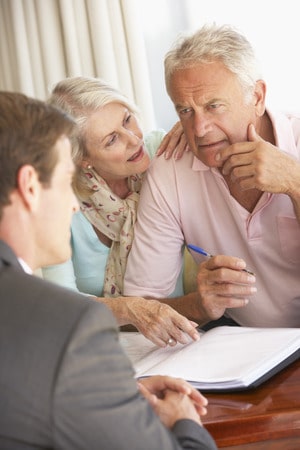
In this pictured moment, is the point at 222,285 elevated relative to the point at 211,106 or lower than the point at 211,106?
lower

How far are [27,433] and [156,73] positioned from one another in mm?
2574

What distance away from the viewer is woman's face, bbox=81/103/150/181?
2.17 meters

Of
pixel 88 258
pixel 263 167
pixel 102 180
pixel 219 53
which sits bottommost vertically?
A: pixel 88 258

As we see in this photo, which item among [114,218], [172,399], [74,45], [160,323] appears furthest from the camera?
[74,45]

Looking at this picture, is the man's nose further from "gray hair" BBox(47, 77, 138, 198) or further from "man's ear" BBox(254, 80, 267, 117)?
"gray hair" BBox(47, 77, 138, 198)

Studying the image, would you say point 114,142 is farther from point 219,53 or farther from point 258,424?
point 258,424

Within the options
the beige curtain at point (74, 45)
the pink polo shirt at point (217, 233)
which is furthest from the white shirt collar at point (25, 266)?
the beige curtain at point (74, 45)

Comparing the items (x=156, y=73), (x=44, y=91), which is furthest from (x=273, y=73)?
(x=44, y=91)

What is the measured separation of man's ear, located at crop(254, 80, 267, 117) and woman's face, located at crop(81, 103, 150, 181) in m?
0.37

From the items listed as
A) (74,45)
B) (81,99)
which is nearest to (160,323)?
(81,99)

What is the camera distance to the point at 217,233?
6.83ft

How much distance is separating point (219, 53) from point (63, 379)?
1.16 m

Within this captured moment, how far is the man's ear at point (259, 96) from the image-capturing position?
6.40 feet

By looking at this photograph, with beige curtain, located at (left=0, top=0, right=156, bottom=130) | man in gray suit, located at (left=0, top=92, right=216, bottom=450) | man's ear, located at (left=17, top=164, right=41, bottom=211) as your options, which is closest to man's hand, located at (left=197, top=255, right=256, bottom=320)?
man in gray suit, located at (left=0, top=92, right=216, bottom=450)
